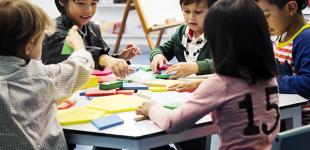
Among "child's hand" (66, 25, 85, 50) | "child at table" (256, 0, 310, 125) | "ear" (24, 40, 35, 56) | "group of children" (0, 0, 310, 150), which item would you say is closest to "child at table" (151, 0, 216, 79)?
"child at table" (256, 0, 310, 125)

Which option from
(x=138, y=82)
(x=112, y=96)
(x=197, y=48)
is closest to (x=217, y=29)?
(x=112, y=96)

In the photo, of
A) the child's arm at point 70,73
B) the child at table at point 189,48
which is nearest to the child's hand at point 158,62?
the child at table at point 189,48

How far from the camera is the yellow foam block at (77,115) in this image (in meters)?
1.11

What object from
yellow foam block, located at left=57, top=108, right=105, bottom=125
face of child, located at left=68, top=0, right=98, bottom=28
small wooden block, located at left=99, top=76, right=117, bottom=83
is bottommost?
yellow foam block, located at left=57, top=108, right=105, bottom=125

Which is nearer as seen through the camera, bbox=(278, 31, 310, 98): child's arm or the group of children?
the group of children

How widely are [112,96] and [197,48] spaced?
627 mm

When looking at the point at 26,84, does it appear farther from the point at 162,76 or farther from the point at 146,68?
the point at 146,68

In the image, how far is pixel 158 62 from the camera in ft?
5.93

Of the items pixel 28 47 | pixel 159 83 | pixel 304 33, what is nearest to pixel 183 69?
pixel 159 83

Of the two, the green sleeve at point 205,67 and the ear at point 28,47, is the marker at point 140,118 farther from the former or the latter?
the green sleeve at point 205,67

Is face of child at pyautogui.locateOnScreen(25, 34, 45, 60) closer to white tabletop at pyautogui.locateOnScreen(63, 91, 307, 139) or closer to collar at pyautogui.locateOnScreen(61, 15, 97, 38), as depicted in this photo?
white tabletop at pyautogui.locateOnScreen(63, 91, 307, 139)

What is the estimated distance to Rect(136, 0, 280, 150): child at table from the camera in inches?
40.8

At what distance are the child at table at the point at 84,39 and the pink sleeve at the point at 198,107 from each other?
1.84 ft

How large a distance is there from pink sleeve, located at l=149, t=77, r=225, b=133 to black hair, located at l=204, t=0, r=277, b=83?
0.15 feet
